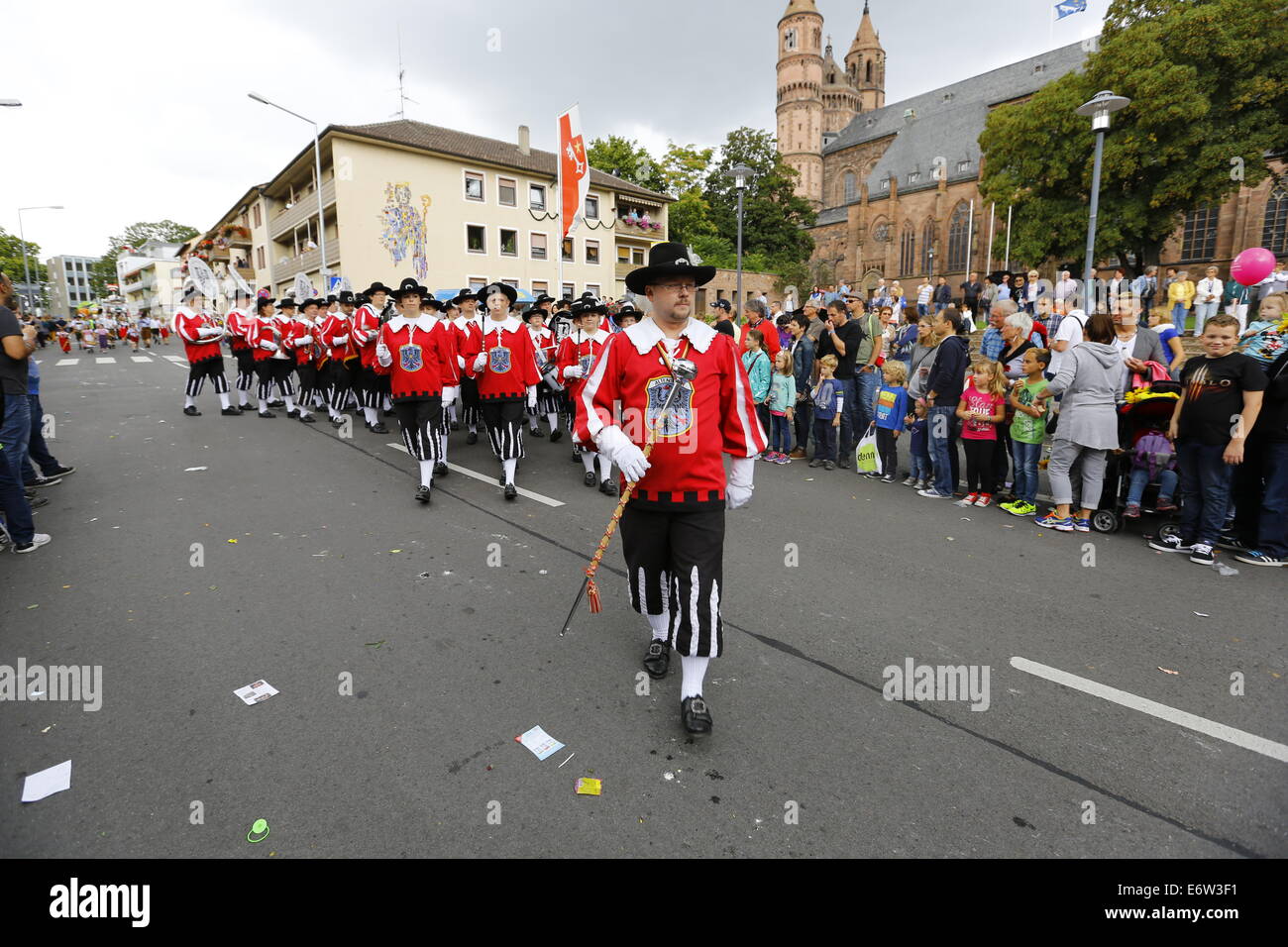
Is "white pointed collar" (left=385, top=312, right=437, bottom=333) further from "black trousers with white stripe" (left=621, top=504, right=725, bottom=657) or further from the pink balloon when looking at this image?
the pink balloon

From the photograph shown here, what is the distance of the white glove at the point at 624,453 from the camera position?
3.08 metres

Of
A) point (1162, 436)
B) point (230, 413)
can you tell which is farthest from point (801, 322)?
point (230, 413)

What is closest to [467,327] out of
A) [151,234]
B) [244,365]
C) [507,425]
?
[507,425]

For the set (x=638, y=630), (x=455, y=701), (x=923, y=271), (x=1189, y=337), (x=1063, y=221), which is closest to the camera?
(x=455, y=701)

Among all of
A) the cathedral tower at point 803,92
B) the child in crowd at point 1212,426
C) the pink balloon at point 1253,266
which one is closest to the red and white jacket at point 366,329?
the child in crowd at point 1212,426

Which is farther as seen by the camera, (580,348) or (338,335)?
(338,335)

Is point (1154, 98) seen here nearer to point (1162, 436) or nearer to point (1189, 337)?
point (1189, 337)

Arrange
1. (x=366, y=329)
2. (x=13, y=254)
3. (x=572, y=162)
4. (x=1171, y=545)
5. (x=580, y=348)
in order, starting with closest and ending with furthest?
(x=1171, y=545) < (x=580, y=348) < (x=366, y=329) < (x=572, y=162) < (x=13, y=254)

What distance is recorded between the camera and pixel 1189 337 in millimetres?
17188

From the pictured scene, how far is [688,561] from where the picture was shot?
3.26 m

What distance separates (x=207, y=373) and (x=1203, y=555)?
49.7 feet

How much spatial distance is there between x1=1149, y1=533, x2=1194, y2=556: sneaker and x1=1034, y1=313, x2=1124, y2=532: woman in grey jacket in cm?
56

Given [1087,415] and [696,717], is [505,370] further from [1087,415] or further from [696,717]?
[1087,415]
